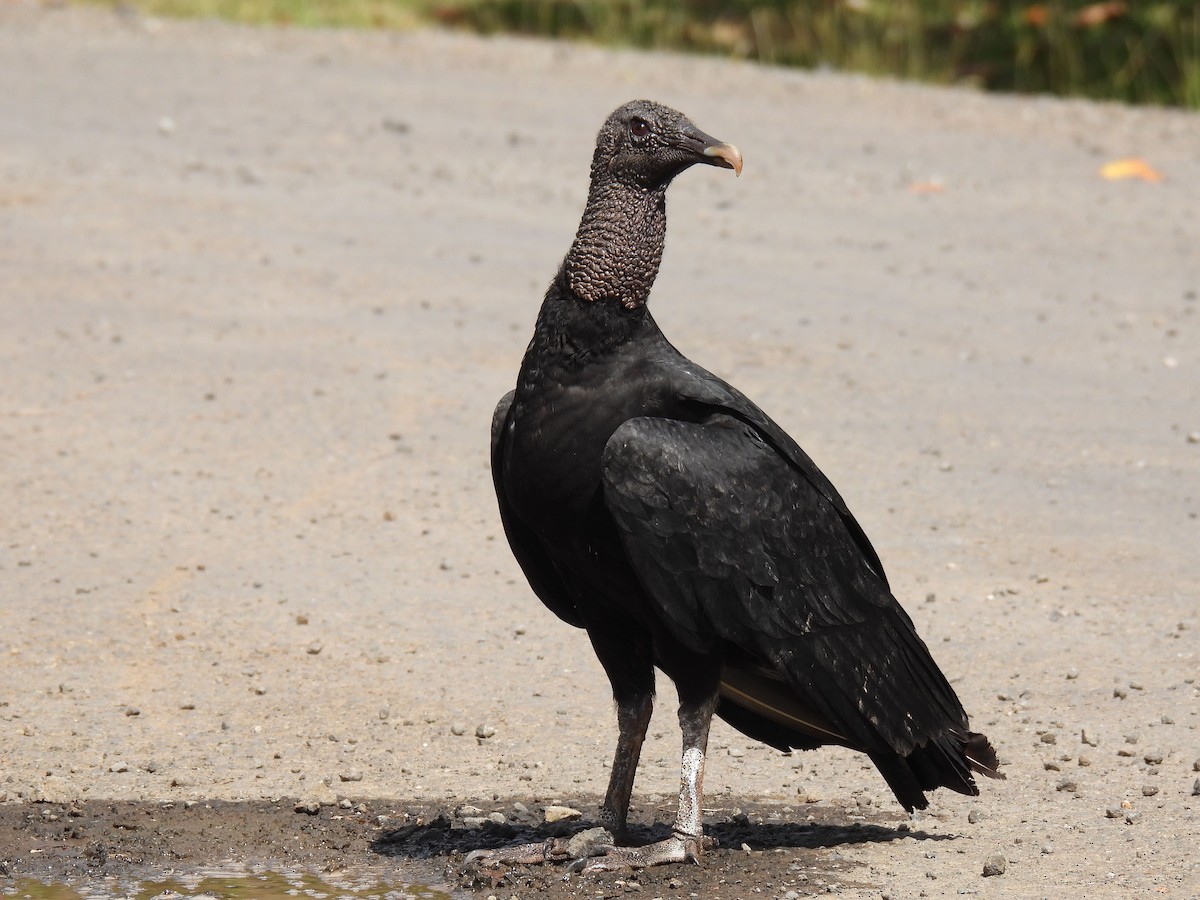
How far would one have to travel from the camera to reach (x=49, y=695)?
203 inches

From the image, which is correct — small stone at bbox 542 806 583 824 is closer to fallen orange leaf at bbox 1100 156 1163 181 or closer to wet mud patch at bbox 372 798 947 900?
wet mud patch at bbox 372 798 947 900

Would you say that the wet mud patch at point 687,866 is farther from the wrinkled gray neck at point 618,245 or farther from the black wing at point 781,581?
the wrinkled gray neck at point 618,245

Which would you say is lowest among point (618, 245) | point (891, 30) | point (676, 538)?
point (676, 538)

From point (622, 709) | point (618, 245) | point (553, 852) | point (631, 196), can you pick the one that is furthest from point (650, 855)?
point (631, 196)

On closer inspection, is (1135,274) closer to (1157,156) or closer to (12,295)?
(1157,156)

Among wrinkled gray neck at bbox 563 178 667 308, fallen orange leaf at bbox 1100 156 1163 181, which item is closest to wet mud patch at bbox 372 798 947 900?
wrinkled gray neck at bbox 563 178 667 308

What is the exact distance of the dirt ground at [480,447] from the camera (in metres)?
4.58

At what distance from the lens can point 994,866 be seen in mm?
4137

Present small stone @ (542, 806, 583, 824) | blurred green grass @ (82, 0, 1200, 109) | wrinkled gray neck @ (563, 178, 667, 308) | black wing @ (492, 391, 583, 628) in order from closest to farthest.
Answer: wrinkled gray neck @ (563, 178, 667, 308)
black wing @ (492, 391, 583, 628)
small stone @ (542, 806, 583, 824)
blurred green grass @ (82, 0, 1200, 109)

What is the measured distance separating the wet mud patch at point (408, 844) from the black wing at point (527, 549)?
1.85 ft

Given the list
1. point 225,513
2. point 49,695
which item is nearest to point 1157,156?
point 225,513

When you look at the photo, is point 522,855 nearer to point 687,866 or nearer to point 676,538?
point 687,866

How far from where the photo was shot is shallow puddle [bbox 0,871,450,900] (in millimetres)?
4094

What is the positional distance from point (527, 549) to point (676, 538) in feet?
1.57
